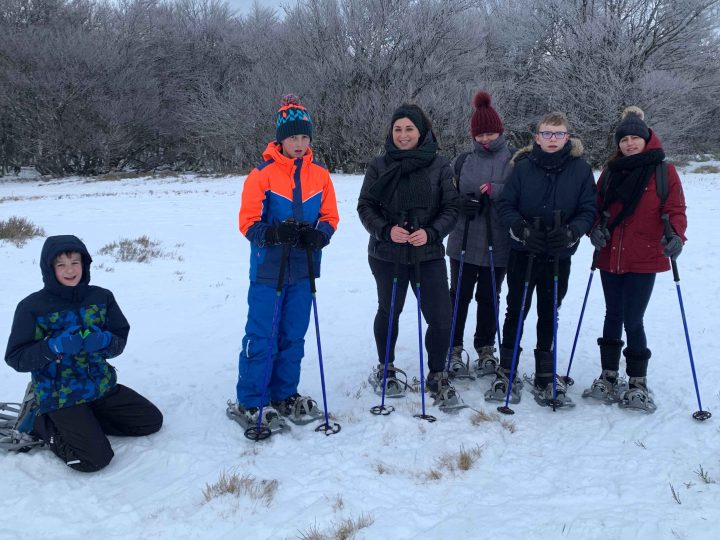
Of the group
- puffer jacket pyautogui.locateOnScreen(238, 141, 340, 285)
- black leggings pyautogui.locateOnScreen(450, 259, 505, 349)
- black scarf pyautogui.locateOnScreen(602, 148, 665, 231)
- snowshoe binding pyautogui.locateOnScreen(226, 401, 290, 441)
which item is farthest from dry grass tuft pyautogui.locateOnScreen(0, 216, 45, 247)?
black scarf pyautogui.locateOnScreen(602, 148, 665, 231)

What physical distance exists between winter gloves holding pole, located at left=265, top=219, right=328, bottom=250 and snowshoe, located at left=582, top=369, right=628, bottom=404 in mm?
2374

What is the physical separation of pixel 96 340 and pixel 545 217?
3188 millimetres

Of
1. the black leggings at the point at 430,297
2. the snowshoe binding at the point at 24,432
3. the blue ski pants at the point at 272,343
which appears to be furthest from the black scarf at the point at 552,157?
the snowshoe binding at the point at 24,432

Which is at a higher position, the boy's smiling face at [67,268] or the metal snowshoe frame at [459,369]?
the boy's smiling face at [67,268]

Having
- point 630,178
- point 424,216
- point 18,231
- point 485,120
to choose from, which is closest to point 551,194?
point 630,178

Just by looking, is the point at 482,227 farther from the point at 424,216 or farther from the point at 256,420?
the point at 256,420

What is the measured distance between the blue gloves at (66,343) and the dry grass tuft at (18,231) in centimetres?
709

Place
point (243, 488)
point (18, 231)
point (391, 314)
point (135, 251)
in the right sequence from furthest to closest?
1. point (18, 231)
2. point (135, 251)
3. point (391, 314)
4. point (243, 488)

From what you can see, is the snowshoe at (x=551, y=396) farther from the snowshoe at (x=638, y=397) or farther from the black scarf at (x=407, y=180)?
the black scarf at (x=407, y=180)

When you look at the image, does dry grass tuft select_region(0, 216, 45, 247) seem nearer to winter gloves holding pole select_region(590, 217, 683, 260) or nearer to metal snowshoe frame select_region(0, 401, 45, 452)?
metal snowshoe frame select_region(0, 401, 45, 452)

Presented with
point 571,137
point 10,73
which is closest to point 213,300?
point 571,137

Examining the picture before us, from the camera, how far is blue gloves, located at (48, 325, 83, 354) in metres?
3.34

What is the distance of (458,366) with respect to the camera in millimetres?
4711

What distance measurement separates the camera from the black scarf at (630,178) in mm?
3855
